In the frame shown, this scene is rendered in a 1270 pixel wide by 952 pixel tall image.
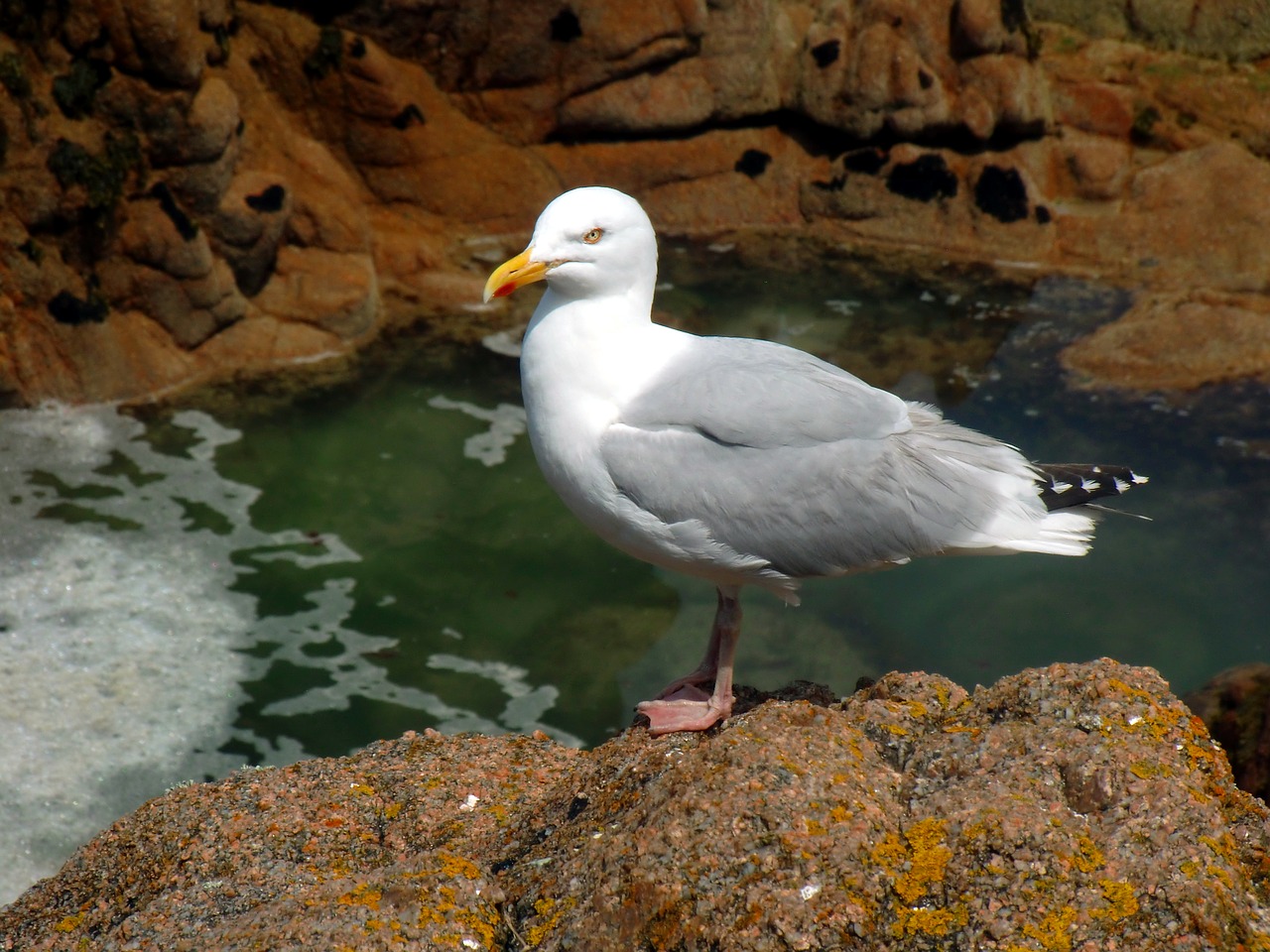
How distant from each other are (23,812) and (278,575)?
79.5 inches

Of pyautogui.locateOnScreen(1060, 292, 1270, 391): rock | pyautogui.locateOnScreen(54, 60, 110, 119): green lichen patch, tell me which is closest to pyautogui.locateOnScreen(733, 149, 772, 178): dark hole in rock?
pyautogui.locateOnScreen(1060, 292, 1270, 391): rock

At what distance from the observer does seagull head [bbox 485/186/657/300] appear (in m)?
4.11

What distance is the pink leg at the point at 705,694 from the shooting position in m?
3.98

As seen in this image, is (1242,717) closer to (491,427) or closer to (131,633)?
(491,427)

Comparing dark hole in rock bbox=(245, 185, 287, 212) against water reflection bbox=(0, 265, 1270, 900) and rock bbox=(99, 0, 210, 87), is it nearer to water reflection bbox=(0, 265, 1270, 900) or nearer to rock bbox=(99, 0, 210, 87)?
rock bbox=(99, 0, 210, 87)

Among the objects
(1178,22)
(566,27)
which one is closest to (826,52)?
(566,27)

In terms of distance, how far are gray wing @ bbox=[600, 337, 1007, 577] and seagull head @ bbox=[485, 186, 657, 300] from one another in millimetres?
451

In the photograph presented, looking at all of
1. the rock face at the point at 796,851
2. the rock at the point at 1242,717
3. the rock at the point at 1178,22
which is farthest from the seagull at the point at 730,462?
the rock at the point at 1178,22

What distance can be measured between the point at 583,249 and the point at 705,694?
62.5 inches

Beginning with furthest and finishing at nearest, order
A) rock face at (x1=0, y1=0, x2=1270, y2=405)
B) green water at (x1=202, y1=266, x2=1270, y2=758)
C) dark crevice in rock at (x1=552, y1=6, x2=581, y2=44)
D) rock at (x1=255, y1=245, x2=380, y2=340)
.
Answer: dark crevice in rock at (x1=552, y1=6, x2=581, y2=44)
rock face at (x1=0, y1=0, x2=1270, y2=405)
rock at (x1=255, y1=245, x2=380, y2=340)
green water at (x1=202, y1=266, x2=1270, y2=758)

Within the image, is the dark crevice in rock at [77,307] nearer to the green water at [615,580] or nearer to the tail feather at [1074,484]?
the green water at [615,580]

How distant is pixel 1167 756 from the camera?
3.00 metres

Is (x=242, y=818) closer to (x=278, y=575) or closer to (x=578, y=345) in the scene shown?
(x=578, y=345)

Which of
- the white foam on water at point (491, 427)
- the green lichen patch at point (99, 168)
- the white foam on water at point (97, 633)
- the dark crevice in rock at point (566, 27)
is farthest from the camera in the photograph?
the dark crevice in rock at point (566, 27)
